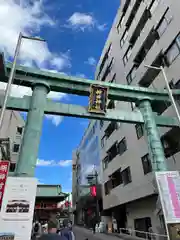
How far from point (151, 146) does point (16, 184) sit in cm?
508

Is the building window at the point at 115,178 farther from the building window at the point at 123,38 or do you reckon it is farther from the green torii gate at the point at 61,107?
the building window at the point at 123,38

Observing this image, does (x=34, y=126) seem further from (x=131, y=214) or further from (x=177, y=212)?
(x=131, y=214)

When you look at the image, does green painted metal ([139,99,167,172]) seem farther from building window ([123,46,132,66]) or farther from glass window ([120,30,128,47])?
glass window ([120,30,128,47])

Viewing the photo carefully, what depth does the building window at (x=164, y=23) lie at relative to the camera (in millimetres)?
13230

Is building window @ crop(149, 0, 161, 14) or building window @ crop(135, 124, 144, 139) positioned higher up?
building window @ crop(149, 0, 161, 14)

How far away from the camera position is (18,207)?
5055mm

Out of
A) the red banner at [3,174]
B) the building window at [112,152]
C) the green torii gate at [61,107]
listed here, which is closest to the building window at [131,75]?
the building window at [112,152]

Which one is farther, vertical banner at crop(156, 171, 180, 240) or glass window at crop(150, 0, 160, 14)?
glass window at crop(150, 0, 160, 14)

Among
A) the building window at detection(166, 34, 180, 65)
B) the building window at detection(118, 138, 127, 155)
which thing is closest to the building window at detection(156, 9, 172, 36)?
the building window at detection(166, 34, 180, 65)

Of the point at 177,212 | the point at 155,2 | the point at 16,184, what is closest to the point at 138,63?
the point at 155,2

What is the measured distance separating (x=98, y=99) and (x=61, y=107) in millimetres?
1687

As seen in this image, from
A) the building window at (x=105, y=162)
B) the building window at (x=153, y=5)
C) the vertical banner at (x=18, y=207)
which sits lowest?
the vertical banner at (x=18, y=207)

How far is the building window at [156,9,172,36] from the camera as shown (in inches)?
521

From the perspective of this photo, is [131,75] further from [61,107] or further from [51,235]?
[51,235]
